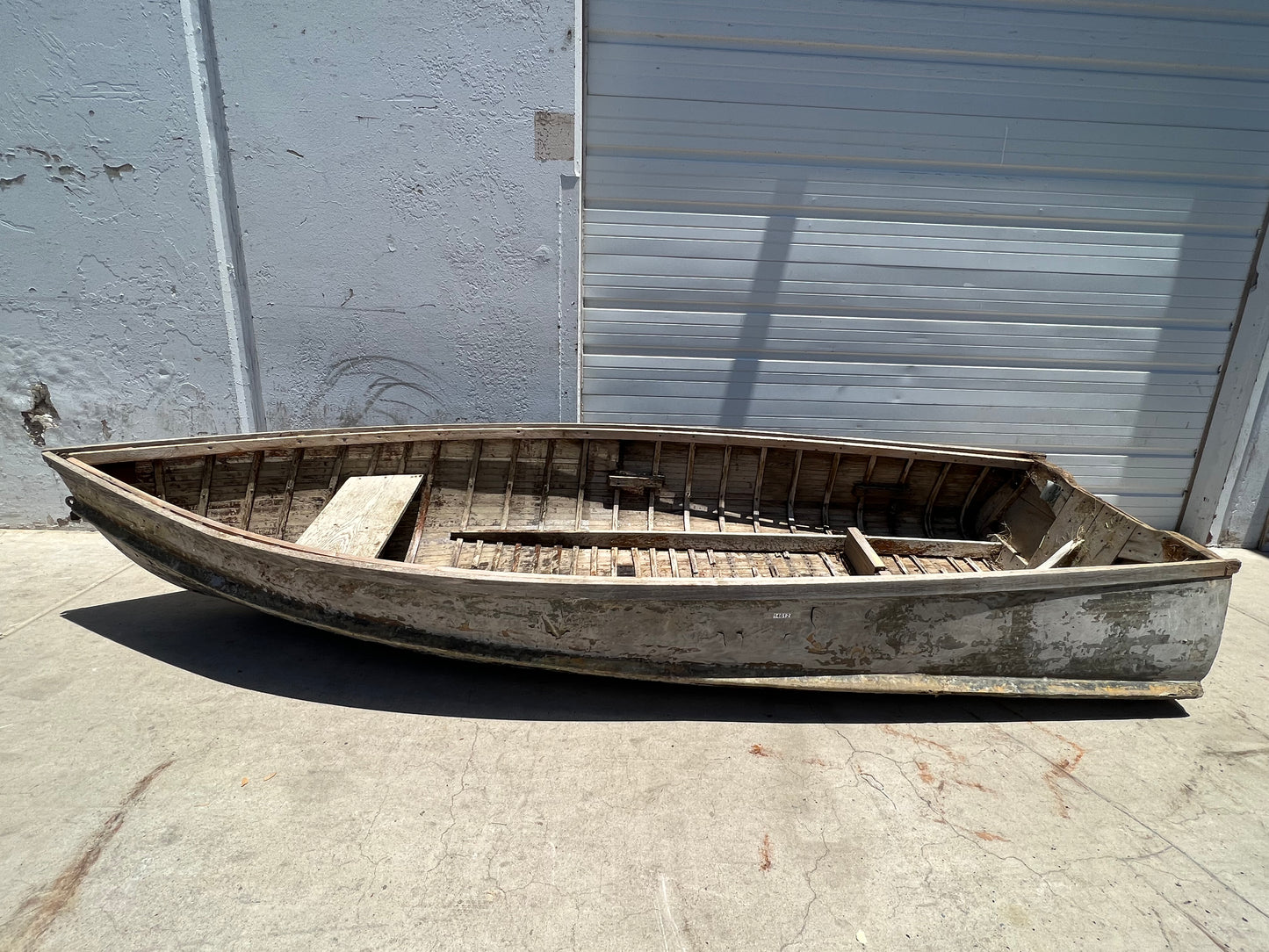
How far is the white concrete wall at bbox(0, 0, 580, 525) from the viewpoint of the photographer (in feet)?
14.2

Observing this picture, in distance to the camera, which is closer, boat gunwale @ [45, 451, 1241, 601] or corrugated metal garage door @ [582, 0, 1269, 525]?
boat gunwale @ [45, 451, 1241, 601]

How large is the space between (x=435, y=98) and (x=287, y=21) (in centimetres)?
109

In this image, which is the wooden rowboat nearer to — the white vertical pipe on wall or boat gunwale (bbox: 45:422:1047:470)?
boat gunwale (bbox: 45:422:1047:470)

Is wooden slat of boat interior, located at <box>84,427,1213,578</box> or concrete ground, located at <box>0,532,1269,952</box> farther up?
wooden slat of boat interior, located at <box>84,427,1213,578</box>

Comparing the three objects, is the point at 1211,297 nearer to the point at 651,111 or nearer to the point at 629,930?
the point at 651,111

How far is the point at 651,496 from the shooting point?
15.1 ft

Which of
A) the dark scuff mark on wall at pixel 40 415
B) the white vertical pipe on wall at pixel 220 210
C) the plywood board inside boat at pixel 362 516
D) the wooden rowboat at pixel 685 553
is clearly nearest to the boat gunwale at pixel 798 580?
the wooden rowboat at pixel 685 553

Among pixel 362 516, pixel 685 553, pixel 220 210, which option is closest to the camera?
pixel 362 516

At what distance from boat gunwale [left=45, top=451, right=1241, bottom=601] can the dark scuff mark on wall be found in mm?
3263

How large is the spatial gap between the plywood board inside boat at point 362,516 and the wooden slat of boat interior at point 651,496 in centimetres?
20

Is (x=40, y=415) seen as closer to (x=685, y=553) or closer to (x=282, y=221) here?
(x=282, y=221)

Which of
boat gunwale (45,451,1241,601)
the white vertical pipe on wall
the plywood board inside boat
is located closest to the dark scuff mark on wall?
the white vertical pipe on wall

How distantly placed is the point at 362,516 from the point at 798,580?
2.57 meters

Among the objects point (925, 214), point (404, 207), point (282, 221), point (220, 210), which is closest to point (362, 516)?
point (404, 207)
